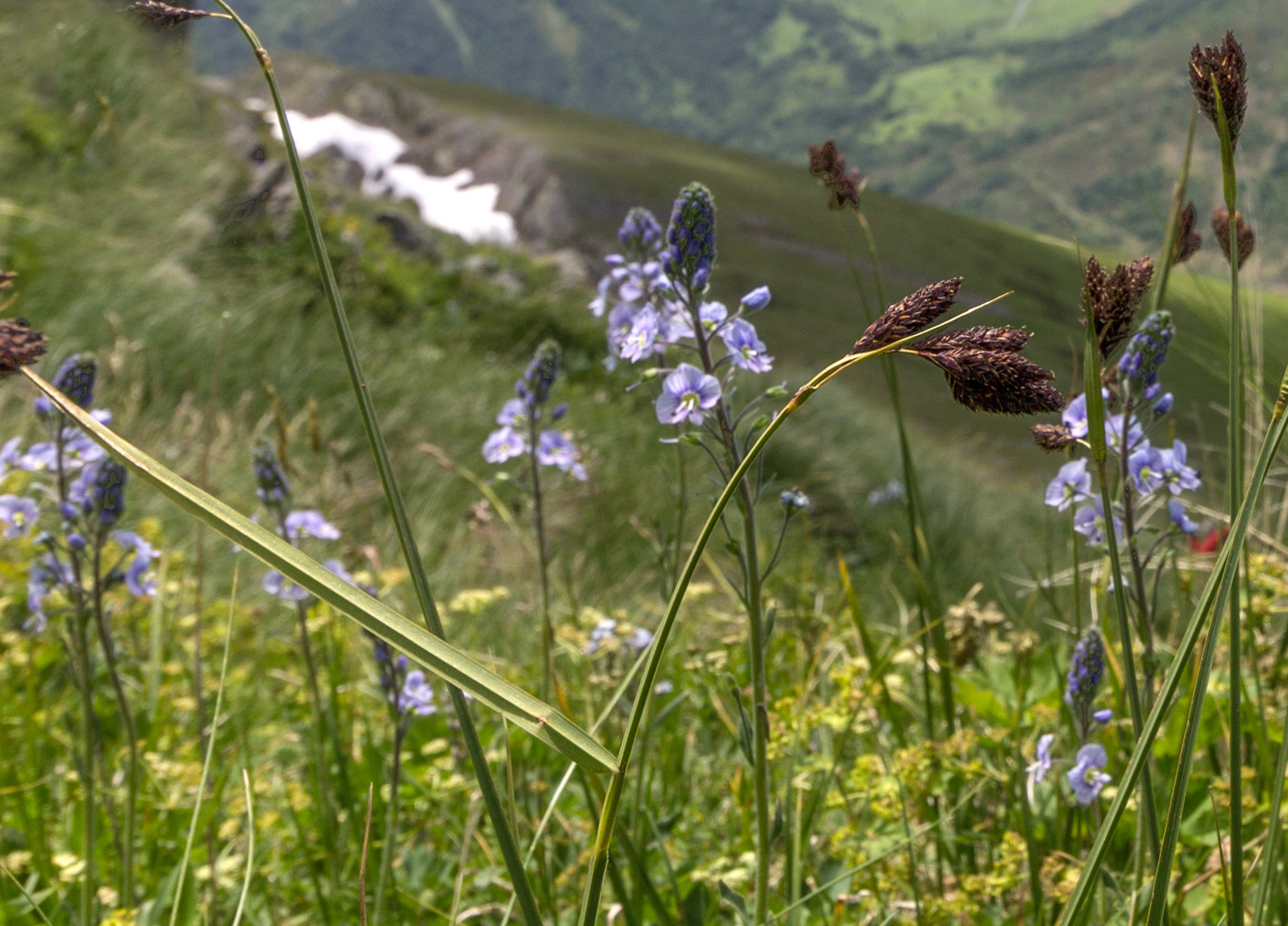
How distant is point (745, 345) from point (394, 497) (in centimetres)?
67

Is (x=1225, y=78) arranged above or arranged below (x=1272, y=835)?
above

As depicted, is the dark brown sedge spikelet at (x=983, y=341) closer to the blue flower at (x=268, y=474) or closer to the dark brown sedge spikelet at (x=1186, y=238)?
the dark brown sedge spikelet at (x=1186, y=238)

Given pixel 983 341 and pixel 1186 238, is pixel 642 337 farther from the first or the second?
pixel 983 341

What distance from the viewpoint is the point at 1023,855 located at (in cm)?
152

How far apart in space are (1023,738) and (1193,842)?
1.33 ft

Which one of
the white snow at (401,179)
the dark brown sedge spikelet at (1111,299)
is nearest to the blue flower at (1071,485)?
the dark brown sedge spikelet at (1111,299)

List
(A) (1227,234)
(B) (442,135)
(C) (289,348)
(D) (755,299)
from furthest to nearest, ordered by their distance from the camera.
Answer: (B) (442,135), (C) (289,348), (D) (755,299), (A) (1227,234)

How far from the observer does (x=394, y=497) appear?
753 mm

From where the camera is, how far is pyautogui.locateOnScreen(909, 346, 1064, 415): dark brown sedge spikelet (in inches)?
20.7

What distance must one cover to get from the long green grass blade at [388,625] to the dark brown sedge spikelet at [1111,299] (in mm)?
490

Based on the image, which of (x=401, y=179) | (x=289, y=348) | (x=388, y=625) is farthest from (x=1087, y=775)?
(x=401, y=179)

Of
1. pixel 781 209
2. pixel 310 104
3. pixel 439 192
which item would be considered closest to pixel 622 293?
pixel 439 192

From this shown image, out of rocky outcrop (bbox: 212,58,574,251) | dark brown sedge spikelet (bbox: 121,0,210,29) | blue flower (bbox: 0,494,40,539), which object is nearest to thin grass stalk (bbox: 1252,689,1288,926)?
dark brown sedge spikelet (bbox: 121,0,210,29)

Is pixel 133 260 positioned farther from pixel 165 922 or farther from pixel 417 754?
pixel 165 922
